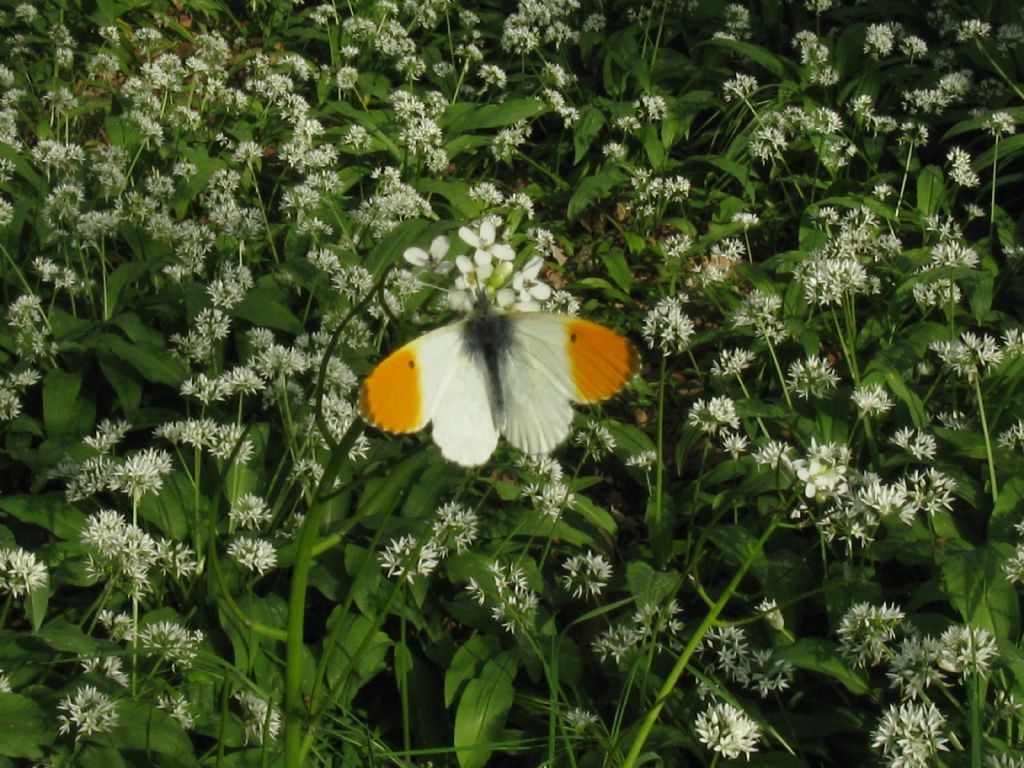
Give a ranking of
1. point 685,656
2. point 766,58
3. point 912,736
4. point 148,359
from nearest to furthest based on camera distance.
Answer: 1. point 685,656
2. point 912,736
3. point 148,359
4. point 766,58

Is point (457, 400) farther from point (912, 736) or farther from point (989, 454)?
point (989, 454)

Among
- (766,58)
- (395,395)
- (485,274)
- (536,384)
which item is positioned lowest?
(766,58)

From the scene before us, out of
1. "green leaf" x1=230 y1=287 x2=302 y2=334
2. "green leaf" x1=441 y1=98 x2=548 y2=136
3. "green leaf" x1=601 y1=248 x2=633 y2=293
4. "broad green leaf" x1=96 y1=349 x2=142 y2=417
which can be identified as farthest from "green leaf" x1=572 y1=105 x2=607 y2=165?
"broad green leaf" x1=96 y1=349 x2=142 y2=417

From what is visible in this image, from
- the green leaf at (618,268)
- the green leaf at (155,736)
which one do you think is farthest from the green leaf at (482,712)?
the green leaf at (618,268)

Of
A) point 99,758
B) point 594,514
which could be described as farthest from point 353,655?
point 594,514

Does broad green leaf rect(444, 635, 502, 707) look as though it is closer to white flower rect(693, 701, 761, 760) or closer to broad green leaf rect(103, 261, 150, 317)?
white flower rect(693, 701, 761, 760)

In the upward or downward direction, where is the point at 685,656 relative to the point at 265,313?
upward

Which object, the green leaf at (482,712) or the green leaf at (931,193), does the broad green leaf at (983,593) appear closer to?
the green leaf at (482,712)
